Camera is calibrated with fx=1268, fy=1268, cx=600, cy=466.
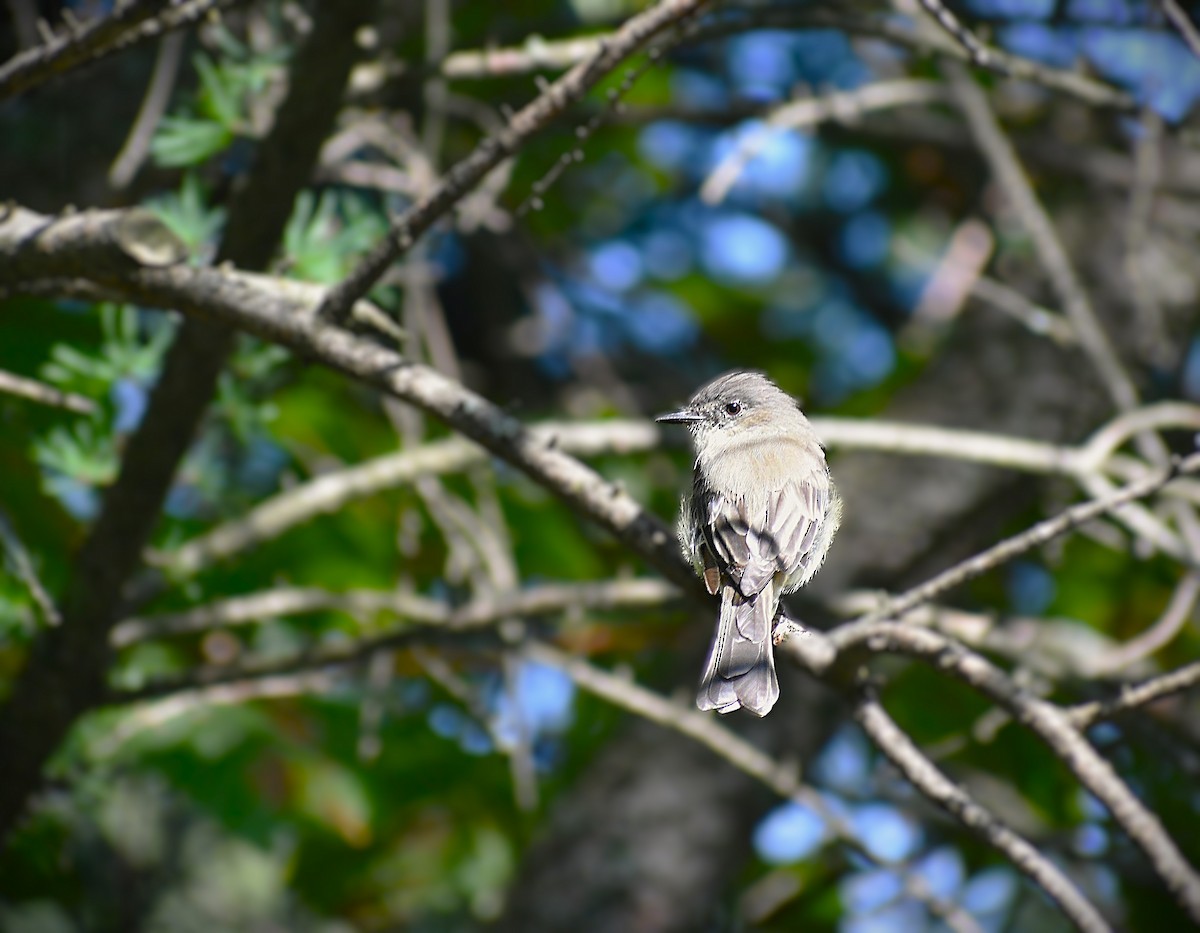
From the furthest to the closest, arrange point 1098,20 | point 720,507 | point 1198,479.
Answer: point 1198,479
point 1098,20
point 720,507

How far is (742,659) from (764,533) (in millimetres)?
415

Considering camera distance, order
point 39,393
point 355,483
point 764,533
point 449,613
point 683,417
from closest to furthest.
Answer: point 764,533, point 39,393, point 683,417, point 355,483, point 449,613

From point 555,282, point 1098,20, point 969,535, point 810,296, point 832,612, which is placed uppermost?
point 810,296

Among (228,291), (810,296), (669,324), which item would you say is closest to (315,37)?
(228,291)

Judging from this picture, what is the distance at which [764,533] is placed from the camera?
2365 mm

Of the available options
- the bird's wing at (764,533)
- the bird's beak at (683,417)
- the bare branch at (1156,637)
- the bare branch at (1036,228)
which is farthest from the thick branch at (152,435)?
the bare branch at (1156,637)

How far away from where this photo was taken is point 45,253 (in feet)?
7.36

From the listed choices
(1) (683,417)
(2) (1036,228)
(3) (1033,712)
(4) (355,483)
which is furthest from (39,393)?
(2) (1036,228)

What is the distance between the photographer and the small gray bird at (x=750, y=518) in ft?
6.53

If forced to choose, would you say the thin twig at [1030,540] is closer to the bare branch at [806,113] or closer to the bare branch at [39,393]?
the bare branch at [806,113]

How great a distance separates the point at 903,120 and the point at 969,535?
171 centimetres

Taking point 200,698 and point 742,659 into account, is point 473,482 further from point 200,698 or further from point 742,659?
point 742,659

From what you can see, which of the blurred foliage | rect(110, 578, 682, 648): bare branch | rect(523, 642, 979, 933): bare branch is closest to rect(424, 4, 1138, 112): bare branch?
the blurred foliage

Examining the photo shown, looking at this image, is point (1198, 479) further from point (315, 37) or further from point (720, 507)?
point (315, 37)
